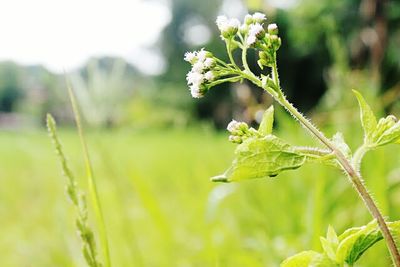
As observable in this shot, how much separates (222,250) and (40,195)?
234 cm

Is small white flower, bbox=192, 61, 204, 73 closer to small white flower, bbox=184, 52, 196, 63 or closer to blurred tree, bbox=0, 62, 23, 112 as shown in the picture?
small white flower, bbox=184, 52, 196, 63

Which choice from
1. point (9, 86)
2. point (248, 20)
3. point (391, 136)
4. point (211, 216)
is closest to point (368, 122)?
point (391, 136)

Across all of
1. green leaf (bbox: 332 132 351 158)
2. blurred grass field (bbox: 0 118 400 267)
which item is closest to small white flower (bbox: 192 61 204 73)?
green leaf (bbox: 332 132 351 158)

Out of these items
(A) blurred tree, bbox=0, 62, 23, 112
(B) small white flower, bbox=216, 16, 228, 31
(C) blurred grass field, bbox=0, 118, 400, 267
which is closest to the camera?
(B) small white flower, bbox=216, 16, 228, 31

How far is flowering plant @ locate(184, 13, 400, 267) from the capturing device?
428mm

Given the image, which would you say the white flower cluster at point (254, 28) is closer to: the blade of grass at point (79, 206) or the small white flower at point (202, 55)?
the small white flower at point (202, 55)

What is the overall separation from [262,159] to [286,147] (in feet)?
0.07

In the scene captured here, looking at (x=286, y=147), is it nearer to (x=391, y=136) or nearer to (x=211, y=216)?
(x=391, y=136)

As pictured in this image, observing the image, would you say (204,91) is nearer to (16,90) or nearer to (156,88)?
(156,88)

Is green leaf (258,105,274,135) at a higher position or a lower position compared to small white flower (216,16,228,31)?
lower

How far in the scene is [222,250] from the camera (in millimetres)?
1503

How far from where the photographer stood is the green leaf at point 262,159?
42 centimetres

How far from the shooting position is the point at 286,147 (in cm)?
44

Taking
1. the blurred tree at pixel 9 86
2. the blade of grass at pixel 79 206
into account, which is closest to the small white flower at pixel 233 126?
the blade of grass at pixel 79 206
